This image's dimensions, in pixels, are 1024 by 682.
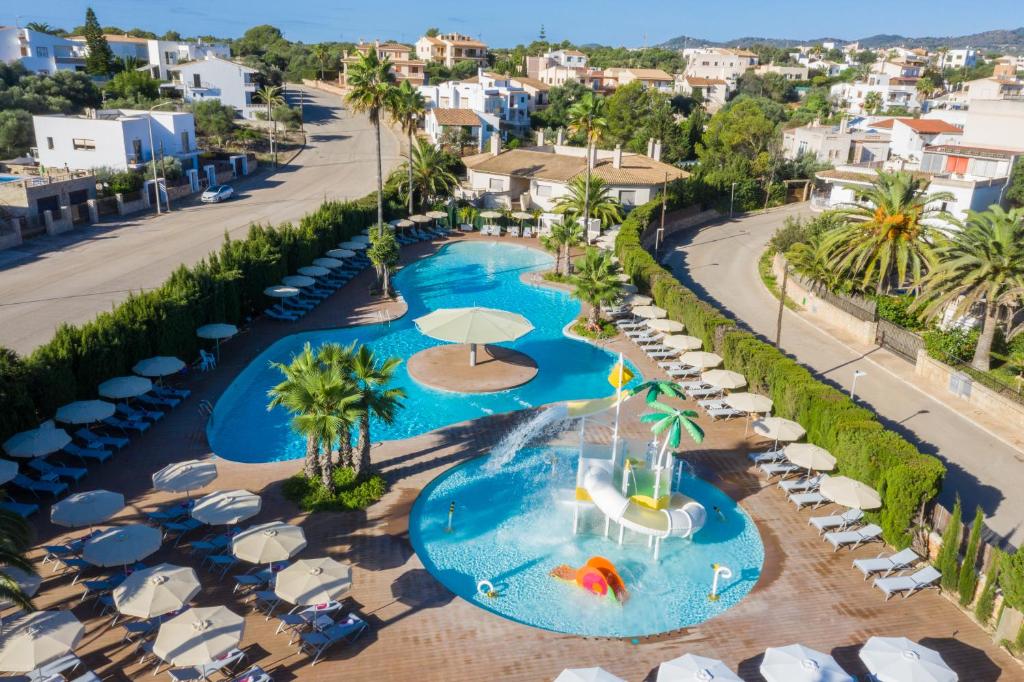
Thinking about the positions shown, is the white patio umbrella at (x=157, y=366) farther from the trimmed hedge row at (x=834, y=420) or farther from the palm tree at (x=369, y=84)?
the trimmed hedge row at (x=834, y=420)

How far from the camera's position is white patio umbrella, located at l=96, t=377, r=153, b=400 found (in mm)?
23859

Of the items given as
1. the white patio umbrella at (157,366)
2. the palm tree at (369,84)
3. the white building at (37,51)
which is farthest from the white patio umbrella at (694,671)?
the white building at (37,51)

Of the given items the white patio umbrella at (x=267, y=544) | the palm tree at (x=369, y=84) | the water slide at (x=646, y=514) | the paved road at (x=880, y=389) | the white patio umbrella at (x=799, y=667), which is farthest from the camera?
the palm tree at (x=369, y=84)

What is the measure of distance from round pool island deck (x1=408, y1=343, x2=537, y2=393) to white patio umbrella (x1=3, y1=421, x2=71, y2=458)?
1262 centimetres

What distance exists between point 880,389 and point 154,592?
26.9 meters

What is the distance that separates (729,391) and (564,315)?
11607 millimetres

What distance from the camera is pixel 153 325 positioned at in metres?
26.9

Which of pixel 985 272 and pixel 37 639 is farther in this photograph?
pixel 985 272

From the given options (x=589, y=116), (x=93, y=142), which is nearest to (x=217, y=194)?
(x=93, y=142)

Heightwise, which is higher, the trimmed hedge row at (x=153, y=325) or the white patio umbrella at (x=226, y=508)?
the trimmed hedge row at (x=153, y=325)

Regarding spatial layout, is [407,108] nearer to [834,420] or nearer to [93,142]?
[93,142]

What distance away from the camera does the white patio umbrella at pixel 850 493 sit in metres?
19.6

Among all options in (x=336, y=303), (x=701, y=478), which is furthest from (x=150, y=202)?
(x=701, y=478)

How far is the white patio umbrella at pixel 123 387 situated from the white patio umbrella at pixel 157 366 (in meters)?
0.68
